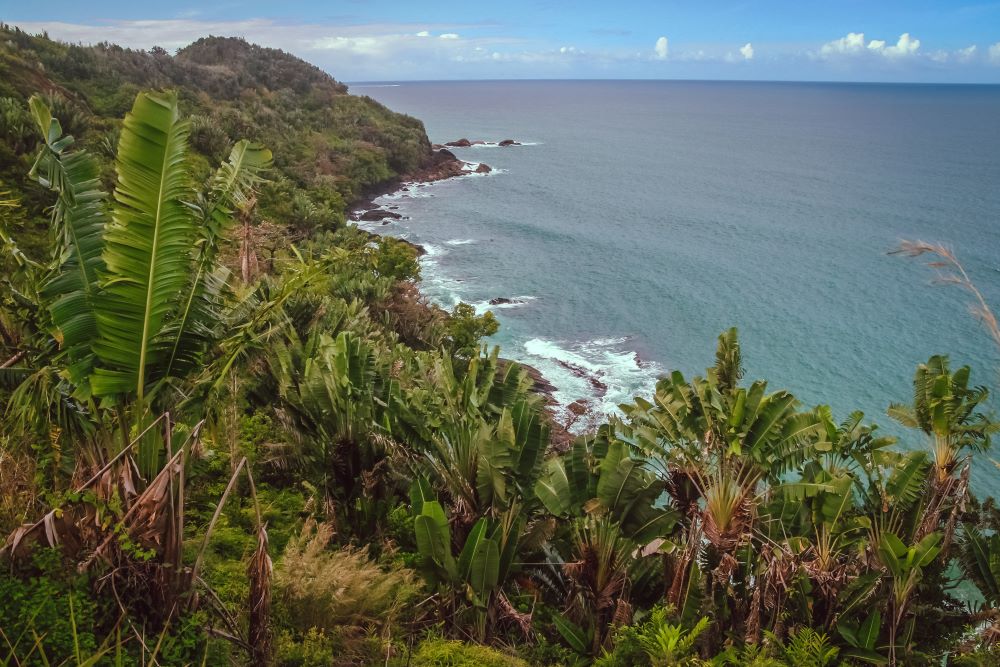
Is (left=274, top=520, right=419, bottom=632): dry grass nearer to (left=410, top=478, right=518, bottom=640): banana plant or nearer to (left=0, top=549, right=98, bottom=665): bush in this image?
(left=410, top=478, right=518, bottom=640): banana plant

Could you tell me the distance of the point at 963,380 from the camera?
10070 millimetres

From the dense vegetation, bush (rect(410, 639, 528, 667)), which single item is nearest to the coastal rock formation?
the dense vegetation

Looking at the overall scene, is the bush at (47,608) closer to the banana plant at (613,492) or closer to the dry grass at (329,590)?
the dry grass at (329,590)

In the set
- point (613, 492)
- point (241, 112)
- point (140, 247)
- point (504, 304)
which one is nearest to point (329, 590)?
point (613, 492)

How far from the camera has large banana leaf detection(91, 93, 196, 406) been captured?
5582mm

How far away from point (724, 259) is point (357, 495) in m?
41.2

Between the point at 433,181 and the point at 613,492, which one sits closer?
the point at 613,492

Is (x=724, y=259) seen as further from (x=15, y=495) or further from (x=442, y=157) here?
(x=15, y=495)

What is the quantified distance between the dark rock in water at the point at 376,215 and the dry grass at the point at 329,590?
48037 millimetres

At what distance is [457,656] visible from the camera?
7.65 metres

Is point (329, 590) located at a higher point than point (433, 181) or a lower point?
lower

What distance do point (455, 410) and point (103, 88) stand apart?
5162cm

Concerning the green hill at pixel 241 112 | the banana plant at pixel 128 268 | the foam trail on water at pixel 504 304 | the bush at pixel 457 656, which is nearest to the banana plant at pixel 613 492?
the bush at pixel 457 656

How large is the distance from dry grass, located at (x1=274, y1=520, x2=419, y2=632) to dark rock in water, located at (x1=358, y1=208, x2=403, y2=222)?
48037mm
